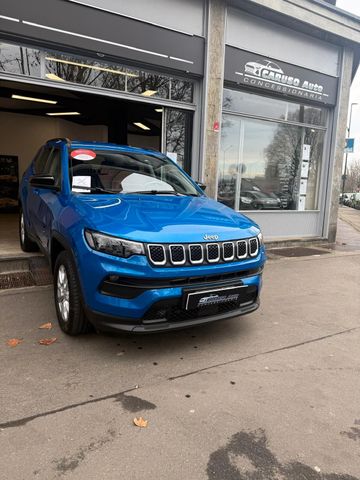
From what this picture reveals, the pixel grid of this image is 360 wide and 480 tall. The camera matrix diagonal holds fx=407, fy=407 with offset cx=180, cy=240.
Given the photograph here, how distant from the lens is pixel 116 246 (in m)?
3.30

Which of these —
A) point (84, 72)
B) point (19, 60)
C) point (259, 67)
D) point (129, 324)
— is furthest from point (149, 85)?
point (129, 324)

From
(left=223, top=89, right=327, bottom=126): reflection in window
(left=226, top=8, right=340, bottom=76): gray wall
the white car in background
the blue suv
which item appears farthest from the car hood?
(left=226, top=8, right=340, bottom=76): gray wall

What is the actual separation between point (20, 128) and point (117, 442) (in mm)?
13840

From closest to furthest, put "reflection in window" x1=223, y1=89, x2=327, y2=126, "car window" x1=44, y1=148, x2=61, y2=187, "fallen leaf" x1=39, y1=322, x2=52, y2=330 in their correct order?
"fallen leaf" x1=39, y1=322, x2=52, y2=330
"car window" x1=44, y1=148, x2=61, y2=187
"reflection in window" x1=223, y1=89, x2=327, y2=126

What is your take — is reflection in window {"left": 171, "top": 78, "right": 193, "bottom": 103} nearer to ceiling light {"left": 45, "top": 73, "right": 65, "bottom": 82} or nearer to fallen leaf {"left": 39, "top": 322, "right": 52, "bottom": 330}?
ceiling light {"left": 45, "top": 73, "right": 65, "bottom": 82}

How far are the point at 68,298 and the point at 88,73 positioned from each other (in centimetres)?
471

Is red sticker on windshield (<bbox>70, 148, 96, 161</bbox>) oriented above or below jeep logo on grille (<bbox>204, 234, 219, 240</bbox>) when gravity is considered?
above

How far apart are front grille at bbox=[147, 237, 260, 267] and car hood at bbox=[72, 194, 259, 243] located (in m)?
0.06

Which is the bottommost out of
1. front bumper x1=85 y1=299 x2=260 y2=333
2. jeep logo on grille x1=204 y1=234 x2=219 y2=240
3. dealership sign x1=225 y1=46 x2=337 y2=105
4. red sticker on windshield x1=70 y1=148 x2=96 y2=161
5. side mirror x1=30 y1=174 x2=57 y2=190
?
front bumper x1=85 y1=299 x2=260 y2=333

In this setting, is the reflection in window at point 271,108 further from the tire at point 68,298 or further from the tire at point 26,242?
the tire at point 68,298

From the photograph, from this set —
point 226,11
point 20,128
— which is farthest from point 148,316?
point 20,128

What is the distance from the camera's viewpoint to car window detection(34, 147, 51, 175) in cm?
557

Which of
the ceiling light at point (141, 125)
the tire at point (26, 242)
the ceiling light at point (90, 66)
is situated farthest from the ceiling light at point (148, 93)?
the ceiling light at point (141, 125)

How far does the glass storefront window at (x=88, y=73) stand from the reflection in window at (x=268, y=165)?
5.08 feet
